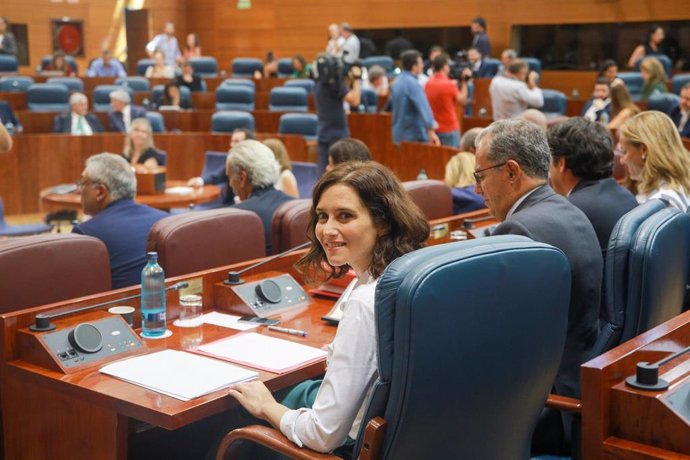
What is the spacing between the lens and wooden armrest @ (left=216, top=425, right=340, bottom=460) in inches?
77.0

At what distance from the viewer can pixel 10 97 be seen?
11.3m

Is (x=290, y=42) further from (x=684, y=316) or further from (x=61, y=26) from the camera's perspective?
(x=684, y=316)

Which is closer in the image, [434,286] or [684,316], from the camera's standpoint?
[434,286]

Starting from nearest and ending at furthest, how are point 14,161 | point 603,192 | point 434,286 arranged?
point 434,286 → point 603,192 → point 14,161

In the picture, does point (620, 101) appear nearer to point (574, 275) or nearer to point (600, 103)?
point (600, 103)

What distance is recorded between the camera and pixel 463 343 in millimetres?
1731

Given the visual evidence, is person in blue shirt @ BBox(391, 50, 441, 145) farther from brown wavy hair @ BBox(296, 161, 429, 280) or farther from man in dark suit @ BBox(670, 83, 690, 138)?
brown wavy hair @ BBox(296, 161, 429, 280)

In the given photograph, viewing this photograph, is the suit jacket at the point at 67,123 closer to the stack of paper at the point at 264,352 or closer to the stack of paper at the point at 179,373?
the stack of paper at the point at 264,352

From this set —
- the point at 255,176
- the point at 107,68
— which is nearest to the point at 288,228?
the point at 255,176

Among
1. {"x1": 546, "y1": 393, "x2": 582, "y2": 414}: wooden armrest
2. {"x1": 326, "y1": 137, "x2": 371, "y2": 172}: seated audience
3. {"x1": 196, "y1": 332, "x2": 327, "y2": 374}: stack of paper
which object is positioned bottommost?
{"x1": 546, "y1": 393, "x2": 582, "y2": 414}: wooden armrest

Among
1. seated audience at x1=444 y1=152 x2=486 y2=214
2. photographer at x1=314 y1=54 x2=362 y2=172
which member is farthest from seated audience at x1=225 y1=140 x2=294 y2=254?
photographer at x1=314 y1=54 x2=362 y2=172

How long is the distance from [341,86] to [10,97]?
521cm

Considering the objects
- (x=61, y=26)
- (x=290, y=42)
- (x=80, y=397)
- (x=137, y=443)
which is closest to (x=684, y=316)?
(x=80, y=397)

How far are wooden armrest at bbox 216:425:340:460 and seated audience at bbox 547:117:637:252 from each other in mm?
1593
